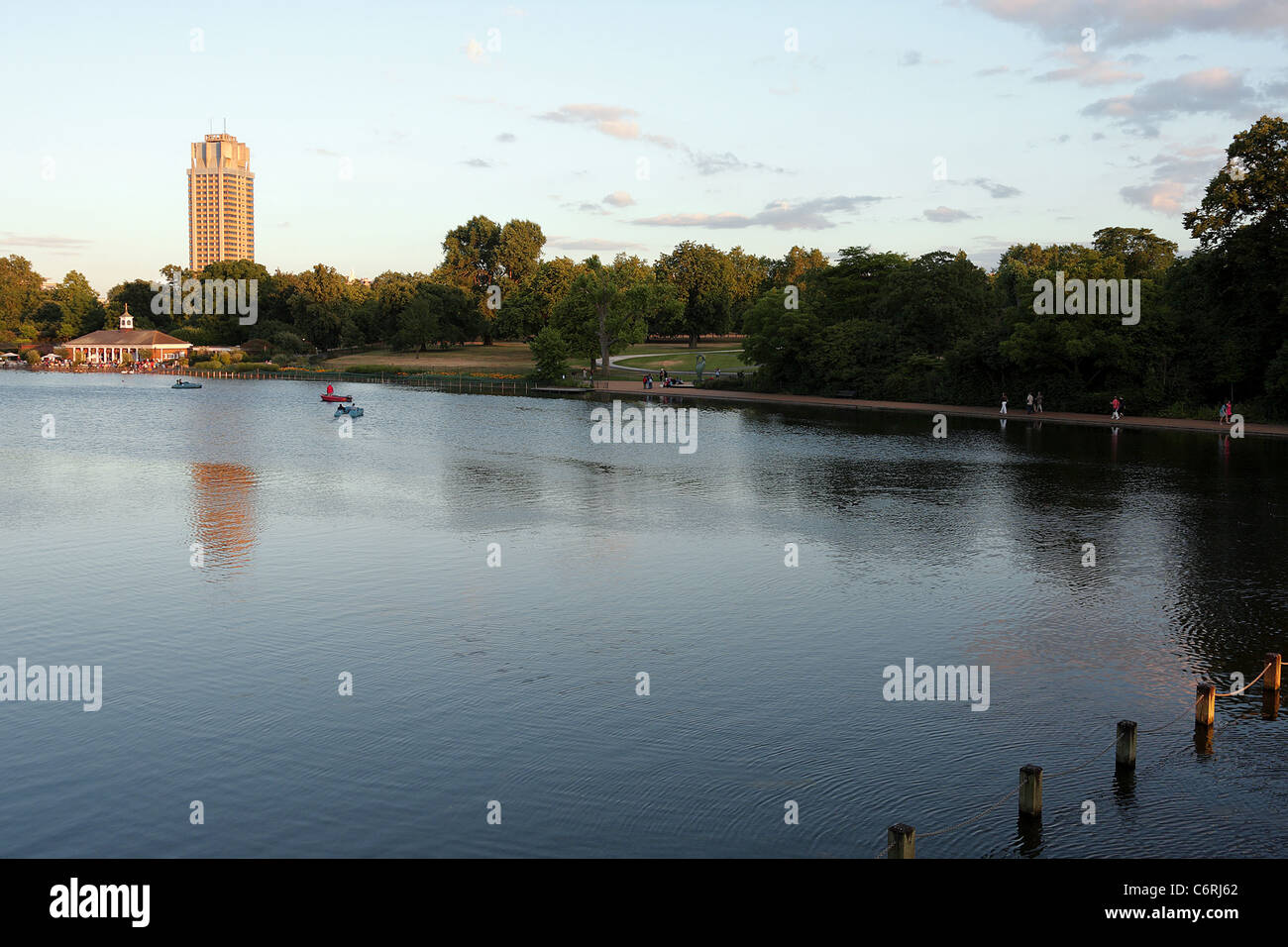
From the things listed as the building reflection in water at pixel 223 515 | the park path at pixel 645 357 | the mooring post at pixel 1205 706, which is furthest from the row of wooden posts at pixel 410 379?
the mooring post at pixel 1205 706

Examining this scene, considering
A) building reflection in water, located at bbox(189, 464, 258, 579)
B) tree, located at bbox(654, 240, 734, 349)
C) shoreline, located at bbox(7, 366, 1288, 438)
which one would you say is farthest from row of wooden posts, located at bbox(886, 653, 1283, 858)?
tree, located at bbox(654, 240, 734, 349)

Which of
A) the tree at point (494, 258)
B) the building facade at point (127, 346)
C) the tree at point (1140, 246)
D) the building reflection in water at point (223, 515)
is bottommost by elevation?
the building reflection in water at point (223, 515)

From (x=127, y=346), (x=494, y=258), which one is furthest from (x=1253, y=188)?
(x=127, y=346)

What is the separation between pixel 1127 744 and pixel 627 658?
8711 mm

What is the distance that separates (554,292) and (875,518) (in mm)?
119075

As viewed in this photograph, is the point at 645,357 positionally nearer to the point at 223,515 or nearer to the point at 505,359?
the point at 505,359

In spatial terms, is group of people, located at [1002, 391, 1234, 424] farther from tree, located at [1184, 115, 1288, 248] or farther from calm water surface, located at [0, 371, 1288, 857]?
calm water surface, located at [0, 371, 1288, 857]

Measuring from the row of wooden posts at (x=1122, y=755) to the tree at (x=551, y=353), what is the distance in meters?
97.7

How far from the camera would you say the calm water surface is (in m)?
13.0

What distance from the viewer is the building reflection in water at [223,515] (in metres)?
27.5

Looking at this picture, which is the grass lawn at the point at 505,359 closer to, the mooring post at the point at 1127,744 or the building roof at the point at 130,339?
the building roof at the point at 130,339

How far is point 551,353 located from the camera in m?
112

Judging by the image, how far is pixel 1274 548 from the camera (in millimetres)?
28969

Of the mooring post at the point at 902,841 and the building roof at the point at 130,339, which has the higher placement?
the building roof at the point at 130,339
